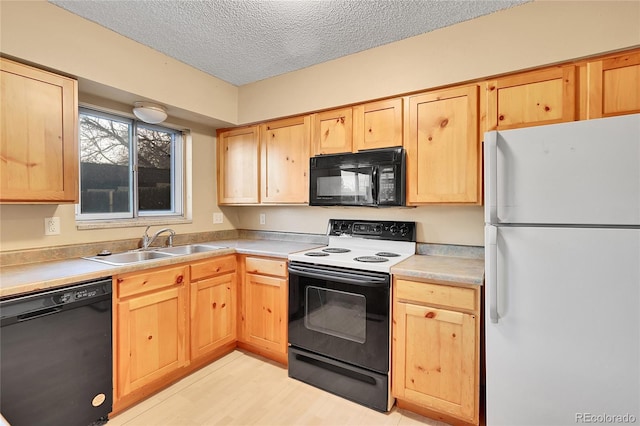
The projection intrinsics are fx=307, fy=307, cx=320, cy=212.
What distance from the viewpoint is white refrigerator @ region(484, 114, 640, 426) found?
1.29m

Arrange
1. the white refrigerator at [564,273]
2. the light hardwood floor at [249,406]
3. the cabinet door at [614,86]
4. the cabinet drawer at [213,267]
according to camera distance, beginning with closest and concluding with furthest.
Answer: the white refrigerator at [564,273] < the cabinet door at [614,86] < the light hardwood floor at [249,406] < the cabinet drawer at [213,267]

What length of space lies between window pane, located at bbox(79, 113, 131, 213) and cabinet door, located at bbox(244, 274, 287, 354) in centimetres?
127

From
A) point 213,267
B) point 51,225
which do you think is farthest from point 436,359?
point 51,225

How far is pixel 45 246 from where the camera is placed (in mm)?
2029

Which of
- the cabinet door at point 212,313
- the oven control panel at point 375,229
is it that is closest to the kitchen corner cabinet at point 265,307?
the cabinet door at point 212,313

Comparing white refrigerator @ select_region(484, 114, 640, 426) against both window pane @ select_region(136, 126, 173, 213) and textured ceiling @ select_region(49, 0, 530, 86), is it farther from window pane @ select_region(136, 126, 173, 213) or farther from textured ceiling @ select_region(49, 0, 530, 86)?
window pane @ select_region(136, 126, 173, 213)

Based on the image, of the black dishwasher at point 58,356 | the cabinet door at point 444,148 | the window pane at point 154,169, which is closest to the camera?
the black dishwasher at point 58,356

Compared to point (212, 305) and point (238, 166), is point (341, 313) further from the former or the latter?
point (238, 166)

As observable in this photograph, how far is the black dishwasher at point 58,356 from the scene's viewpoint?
4.72 ft

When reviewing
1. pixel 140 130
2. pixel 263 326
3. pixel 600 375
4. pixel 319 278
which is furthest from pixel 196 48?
pixel 600 375

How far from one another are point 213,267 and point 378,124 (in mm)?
1701

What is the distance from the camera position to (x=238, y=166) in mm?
3109

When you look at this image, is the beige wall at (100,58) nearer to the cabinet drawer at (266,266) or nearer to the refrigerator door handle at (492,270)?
the cabinet drawer at (266,266)

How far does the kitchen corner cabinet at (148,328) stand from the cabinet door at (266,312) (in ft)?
1.68
